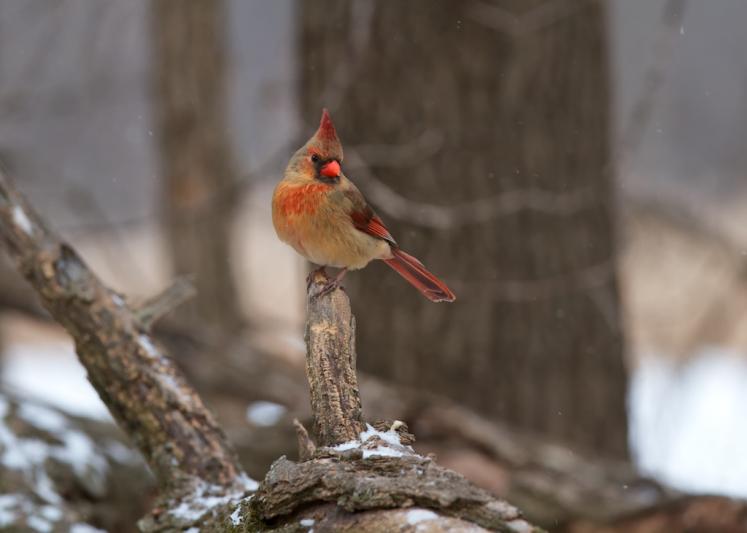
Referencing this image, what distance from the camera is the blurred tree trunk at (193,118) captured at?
23.4 ft

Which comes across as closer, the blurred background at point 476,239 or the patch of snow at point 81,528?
the patch of snow at point 81,528

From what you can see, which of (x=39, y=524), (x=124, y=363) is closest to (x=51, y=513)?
(x=39, y=524)

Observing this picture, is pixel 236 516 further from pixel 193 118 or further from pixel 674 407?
pixel 193 118

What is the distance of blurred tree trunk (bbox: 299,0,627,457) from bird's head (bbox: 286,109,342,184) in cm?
202

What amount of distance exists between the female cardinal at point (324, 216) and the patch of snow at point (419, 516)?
21.4 inches

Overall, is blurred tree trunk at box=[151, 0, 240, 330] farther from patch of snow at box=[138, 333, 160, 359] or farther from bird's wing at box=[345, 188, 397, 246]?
bird's wing at box=[345, 188, 397, 246]

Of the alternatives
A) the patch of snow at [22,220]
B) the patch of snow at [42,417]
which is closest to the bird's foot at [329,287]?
the patch of snow at [22,220]

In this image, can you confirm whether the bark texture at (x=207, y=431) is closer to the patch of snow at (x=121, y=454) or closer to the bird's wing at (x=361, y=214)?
the bird's wing at (x=361, y=214)

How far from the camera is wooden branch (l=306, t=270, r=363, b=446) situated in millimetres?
1784

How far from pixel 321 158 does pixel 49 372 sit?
8.66m

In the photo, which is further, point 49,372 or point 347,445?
point 49,372

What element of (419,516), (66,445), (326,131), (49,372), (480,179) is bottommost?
(419,516)

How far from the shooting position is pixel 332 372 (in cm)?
180

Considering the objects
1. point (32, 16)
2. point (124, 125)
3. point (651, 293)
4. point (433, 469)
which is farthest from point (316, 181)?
→ point (651, 293)
